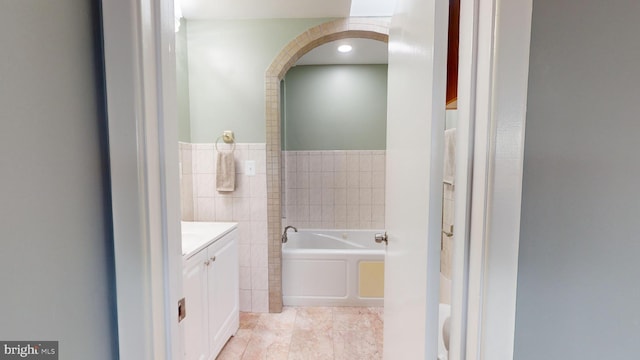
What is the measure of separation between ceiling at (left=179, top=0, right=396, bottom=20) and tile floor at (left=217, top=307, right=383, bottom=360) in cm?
252

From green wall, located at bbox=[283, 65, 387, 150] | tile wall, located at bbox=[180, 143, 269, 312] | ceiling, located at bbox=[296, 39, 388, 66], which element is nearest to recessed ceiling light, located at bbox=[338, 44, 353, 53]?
ceiling, located at bbox=[296, 39, 388, 66]

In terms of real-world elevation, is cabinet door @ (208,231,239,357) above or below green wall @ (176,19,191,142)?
below

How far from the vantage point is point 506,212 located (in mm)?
517

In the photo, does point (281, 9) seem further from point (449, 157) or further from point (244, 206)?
point (449, 157)

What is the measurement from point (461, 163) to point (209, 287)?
5.35ft

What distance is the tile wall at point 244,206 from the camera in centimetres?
240

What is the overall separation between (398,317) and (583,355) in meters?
0.61

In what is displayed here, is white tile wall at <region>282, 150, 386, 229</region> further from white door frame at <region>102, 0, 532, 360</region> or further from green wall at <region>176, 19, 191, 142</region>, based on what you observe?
white door frame at <region>102, 0, 532, 360</region>

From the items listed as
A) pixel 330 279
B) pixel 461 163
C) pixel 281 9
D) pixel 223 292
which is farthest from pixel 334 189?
pixel 461 163

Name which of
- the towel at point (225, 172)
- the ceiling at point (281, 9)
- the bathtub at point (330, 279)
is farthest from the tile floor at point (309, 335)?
the ceiling at point (281, 9)

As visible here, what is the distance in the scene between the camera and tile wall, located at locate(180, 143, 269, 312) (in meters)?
2.40

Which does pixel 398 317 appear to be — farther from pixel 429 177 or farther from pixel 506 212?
pixel 506 212

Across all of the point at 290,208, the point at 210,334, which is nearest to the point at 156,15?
the point at 210,334

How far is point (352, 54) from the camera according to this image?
315cm
